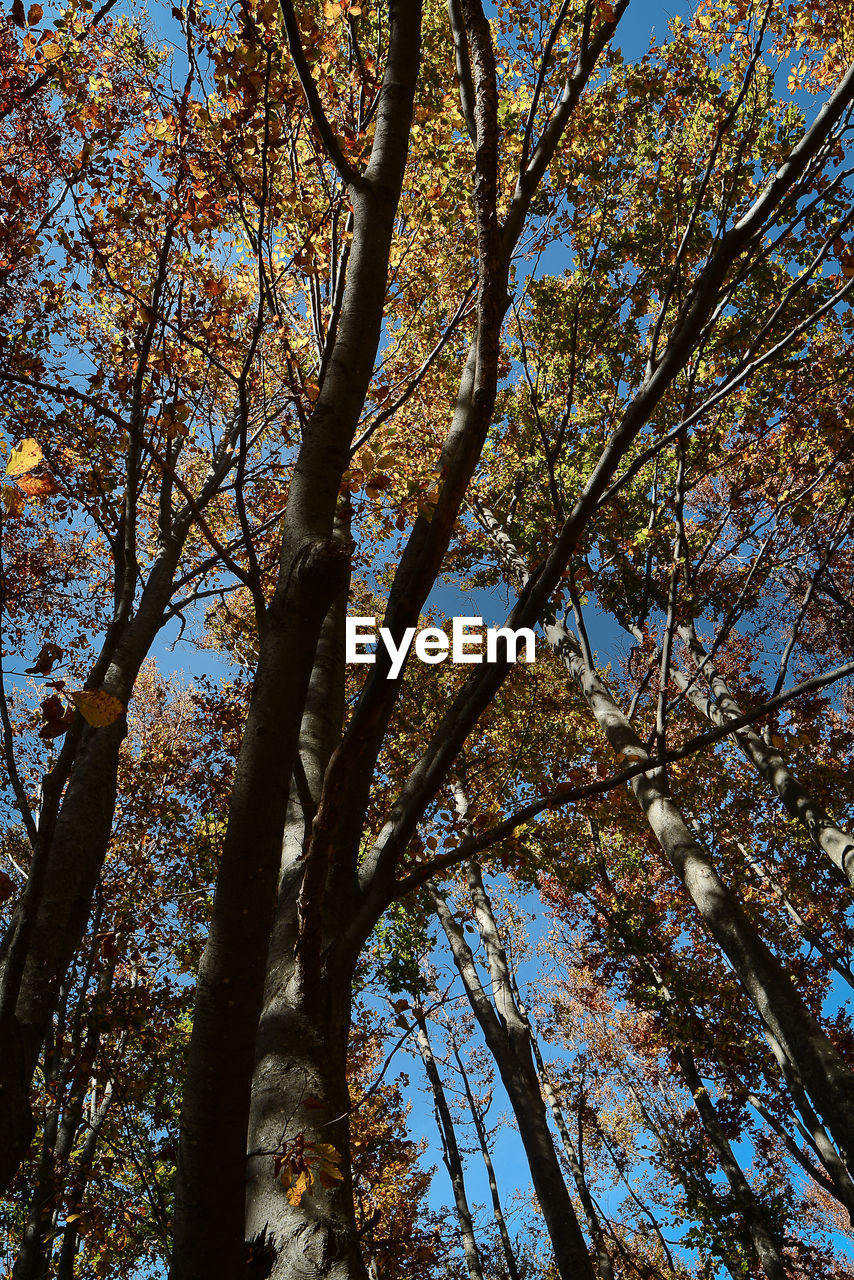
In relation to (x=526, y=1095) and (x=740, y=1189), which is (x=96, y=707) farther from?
(x=740, y=1189)

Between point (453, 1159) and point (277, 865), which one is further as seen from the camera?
point (453, 1159)

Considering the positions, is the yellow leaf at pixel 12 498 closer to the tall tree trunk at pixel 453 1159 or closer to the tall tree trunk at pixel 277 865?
the tall tree trunk at pixel 277 865

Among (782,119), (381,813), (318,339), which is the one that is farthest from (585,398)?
(318,339)

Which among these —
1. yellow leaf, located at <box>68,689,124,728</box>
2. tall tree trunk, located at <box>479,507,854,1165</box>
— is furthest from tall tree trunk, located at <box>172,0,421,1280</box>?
tall tree trunk, located at <box>479,507,854,1165</box>

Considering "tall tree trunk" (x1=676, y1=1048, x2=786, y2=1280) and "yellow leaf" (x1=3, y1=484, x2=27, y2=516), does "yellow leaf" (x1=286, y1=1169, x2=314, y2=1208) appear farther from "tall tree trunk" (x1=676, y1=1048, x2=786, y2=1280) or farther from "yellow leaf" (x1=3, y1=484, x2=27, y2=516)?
"tall tree trunk" (x1=676, y1=1048, x2=786, y2=1280)

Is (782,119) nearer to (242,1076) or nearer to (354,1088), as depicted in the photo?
(242,1076)

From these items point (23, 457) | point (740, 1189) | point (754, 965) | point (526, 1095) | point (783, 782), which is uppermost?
point (783, 782)

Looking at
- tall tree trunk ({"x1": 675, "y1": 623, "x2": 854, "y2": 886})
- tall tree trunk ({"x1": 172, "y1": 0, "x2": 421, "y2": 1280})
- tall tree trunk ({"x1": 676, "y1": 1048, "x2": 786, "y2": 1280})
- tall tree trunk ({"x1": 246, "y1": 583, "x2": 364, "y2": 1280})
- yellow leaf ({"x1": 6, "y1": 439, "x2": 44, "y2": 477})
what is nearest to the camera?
tall tree trunk ({"x1": 172, "y1": 0, "x2": 421, "y2": 1280})

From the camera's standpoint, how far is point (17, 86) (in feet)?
17.5

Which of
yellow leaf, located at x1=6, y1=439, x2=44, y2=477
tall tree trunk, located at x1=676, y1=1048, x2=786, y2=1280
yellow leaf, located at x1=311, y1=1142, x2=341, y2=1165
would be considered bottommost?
tall tree trunk, located at x1=676, y1=1048, x2=786, y2=1280

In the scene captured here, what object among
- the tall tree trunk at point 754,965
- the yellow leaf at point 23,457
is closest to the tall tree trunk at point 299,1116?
the yellow leaf at point 23,457

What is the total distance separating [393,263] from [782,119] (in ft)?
23.9

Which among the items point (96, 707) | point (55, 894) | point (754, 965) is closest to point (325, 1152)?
point (96, 707)

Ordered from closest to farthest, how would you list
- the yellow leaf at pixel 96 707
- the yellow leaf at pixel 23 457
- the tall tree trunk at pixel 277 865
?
the tall tree trunk at pixel 277 865 → the yellow leaf at pixel 96 707 → the yellow leaf at pixel 23 457
